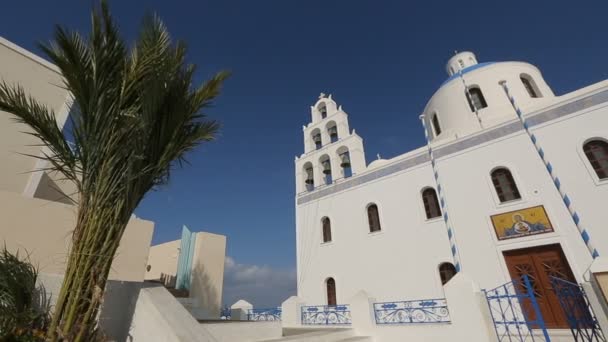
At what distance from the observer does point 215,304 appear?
1139 cm

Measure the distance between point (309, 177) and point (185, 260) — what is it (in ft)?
23.9

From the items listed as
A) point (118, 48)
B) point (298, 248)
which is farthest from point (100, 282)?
point (298, 248)

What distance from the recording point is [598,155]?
319 inches

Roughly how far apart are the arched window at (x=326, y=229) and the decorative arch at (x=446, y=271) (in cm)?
495

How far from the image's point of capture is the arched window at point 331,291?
11.9 m

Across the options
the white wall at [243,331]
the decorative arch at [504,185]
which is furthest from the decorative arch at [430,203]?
the white wall at [243,331]

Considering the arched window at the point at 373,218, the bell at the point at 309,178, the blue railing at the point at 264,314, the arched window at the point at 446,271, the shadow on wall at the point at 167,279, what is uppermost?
the bell at the point at 309,178

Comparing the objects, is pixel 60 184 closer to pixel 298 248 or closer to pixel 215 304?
pixel 215 304

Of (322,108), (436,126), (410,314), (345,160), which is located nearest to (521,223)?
(410,314)

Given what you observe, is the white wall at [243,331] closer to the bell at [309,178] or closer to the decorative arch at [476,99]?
the bell at [309,178]

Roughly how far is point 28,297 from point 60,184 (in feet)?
20.0

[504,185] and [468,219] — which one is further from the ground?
[504,185]

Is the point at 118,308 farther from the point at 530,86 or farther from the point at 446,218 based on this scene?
the point at 530,86

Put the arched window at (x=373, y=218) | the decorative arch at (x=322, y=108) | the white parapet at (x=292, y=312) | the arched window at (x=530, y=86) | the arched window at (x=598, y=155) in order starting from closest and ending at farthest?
the arched window at (x=598, y=155)
the white parapet at (x=292, y=312)
the arched window at (x=373, y=218)
the arched window at (x=530, y=86)
the decorative arch at (x=322, y=108)
